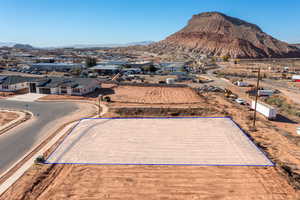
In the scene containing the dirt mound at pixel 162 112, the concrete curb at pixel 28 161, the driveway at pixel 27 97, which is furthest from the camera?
the driveway at pixel 27 97

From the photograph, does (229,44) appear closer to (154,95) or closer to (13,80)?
(154,95)

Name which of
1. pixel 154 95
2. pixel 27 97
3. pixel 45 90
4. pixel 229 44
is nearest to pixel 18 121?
pixel 27 97

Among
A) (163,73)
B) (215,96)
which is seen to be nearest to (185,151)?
(215,96)

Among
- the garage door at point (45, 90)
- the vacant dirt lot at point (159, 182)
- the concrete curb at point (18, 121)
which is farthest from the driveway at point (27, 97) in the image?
the vacant dirt lot at point (159, 182)

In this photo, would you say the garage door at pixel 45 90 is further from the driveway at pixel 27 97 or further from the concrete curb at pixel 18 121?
the concrete curb at pixel 18 121

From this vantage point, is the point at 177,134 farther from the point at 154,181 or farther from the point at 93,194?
the point at 93,194

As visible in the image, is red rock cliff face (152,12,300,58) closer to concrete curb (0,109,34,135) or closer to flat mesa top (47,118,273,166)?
flat mesa top (47,118,273,166)
